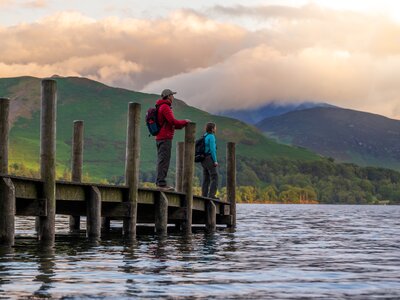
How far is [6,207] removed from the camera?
60.0 ft

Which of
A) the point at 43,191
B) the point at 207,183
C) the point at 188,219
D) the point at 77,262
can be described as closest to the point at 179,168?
the point at 207,183

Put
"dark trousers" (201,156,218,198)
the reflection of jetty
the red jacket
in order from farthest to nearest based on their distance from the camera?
1. "dark trousers" (201,156,218,198)
2. the red jacket
3. the reflection of jetty

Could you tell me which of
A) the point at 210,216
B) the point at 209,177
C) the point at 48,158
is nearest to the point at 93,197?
the point at 48,158

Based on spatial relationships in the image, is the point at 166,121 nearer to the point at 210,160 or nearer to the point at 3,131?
the point at 210,160

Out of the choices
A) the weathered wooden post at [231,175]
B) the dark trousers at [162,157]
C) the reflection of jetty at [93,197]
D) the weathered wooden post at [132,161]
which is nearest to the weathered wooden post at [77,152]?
the reflection of jetty at [93,197]

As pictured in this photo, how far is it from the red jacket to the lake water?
312 centimetres

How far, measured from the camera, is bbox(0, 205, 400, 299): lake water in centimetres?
1256

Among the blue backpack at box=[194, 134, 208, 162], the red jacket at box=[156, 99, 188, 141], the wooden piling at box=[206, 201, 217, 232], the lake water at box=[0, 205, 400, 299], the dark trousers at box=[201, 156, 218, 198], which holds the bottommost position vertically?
the lake water at box=[0, 205, 400, 299]

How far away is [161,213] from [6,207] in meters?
8.22

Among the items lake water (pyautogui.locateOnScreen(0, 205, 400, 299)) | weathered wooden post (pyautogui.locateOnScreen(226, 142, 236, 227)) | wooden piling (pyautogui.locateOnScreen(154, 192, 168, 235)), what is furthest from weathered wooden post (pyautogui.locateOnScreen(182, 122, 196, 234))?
weathered wooden post (pyautogui.locateOnScreen(226, 142, 236, 227))

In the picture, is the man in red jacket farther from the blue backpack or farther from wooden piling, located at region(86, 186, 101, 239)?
the blue backpack

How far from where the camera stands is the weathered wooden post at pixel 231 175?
33.7 meters

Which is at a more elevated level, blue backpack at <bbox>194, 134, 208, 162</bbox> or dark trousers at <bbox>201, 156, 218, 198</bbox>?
blue backpack at <bbox>194, 134, 208, 162</bbox>

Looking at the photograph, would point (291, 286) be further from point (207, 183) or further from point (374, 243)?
point (207, 183)
